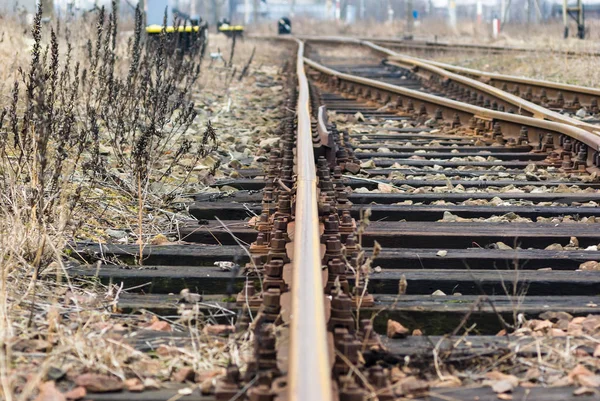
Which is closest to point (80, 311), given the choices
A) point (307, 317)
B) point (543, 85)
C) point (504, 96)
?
point (307, 317)

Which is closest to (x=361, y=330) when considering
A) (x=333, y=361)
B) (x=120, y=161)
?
(x=333, y=361)

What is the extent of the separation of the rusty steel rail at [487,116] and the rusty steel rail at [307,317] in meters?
2.72

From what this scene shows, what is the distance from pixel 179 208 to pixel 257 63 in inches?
595

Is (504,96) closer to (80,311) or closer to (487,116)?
(487,116)

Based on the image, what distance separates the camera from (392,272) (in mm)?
4039

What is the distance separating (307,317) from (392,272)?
4.12 feet

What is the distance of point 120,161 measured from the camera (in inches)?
247

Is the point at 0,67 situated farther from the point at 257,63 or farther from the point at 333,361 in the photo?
the point at 257,63

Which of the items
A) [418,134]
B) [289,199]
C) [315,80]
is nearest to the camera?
[289,199]

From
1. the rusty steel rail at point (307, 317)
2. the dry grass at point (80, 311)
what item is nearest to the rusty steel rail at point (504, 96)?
the dry grass at point (80, 311)

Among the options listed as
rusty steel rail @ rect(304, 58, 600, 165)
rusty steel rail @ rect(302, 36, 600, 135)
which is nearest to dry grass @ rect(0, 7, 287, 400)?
rusty steel rail @ rect(304, 58, 600, 165)

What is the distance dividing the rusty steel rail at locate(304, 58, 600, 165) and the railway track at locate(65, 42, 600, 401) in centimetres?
3

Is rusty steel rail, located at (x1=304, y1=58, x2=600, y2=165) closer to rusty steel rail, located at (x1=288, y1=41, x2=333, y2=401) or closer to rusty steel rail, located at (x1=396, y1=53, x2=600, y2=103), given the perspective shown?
rusty steel rail, located at (x1=396, y1=53, x2=600, y2=103)

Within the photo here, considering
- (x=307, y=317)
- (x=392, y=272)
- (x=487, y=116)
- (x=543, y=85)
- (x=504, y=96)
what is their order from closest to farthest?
1. (x=307, y=317)
2. (x=392, y=272)
3. (x=487, y=116)
4. (x=504, y=96)
5. (x=543, y=85)
